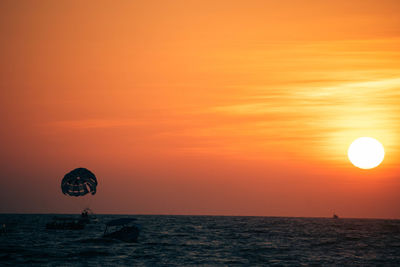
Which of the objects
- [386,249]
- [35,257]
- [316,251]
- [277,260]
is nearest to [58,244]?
[35,257]

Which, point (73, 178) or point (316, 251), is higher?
point (73, 178)

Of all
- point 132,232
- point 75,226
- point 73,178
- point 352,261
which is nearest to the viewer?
point 352,261

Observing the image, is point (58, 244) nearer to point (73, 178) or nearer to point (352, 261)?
point (73, 178)

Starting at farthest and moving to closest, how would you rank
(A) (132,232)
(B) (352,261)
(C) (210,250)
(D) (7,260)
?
(A) (132,232)
(C) (210,250)
(B) (352,261)
(D) (7,260)

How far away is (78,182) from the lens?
351ft

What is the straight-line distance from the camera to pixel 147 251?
74625 millimetres

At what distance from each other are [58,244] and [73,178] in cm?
2535

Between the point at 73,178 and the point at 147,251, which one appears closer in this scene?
the point at 147,251

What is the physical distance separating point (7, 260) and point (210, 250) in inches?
1201

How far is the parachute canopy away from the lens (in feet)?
350

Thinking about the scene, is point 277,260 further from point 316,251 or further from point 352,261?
point 316,251

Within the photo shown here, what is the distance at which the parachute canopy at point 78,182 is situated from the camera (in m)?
107

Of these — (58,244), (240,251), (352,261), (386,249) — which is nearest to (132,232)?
(58,244)

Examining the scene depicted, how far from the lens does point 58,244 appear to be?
3263 inches
